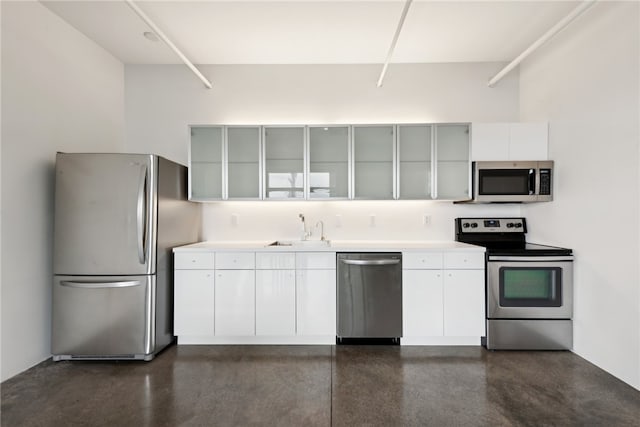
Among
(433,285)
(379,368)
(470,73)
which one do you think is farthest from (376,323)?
(470,73)

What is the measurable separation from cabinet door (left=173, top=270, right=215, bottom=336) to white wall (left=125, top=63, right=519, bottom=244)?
2.66ft

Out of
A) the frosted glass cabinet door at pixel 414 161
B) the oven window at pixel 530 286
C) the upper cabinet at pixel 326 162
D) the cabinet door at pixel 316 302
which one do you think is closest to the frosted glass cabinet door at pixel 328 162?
the upper cabinet at pixel 326 162

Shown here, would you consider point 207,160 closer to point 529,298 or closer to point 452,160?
point 452,160

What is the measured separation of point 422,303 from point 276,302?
1399 mm

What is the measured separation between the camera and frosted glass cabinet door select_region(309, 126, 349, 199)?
3.48 m

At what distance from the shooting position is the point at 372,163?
3480 millimetres

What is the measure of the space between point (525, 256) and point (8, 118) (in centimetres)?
451

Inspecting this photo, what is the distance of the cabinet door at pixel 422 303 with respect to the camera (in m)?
3.07

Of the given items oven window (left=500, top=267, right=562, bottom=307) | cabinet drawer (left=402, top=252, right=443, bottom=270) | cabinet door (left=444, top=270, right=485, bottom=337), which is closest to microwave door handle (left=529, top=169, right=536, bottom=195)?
oven window (left=500, top=267, right=562, bottom=307)

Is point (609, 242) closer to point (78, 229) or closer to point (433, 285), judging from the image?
point (433, 285)

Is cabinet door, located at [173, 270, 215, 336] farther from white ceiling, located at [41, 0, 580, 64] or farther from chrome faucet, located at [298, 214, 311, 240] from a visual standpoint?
white ceiling, located at [41, 0, 580, 64]

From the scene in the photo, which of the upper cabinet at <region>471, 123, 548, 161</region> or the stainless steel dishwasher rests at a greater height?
the upper cabinet at <region>471, 123, 548, 161</region>

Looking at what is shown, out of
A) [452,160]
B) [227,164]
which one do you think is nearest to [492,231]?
[452,160]

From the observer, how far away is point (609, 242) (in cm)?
255
